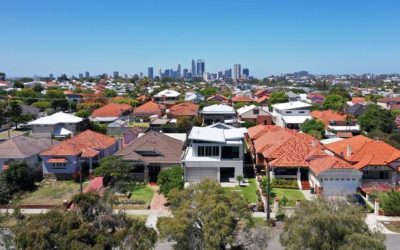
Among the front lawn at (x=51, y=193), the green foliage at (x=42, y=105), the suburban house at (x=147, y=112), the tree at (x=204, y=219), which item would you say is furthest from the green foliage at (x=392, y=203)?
the green foliage at (x=42, y=105)

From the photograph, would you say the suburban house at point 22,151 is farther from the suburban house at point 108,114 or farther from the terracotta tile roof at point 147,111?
the terracotta tile roof at point 147,111

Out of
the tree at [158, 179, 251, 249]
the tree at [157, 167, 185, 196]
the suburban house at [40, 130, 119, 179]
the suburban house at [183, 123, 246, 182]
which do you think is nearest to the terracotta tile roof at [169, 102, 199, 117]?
the suburban house at [40, 130, 119, 179]

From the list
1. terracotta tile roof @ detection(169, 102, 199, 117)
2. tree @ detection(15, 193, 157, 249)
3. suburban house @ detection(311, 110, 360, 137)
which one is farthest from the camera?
terracotta tile roof @ detection(169, 102, 199, 117)

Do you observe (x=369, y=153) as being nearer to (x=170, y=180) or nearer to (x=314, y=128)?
(x=170, y=180)

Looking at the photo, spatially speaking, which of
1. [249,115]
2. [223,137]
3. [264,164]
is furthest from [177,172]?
[249,115]

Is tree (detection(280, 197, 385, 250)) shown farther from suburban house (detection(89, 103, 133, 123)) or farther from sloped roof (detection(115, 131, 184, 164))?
suburban house (detection(89, 103, 133, 123))

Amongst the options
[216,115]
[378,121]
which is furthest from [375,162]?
[216,115]
